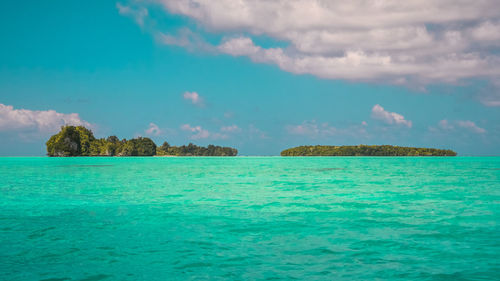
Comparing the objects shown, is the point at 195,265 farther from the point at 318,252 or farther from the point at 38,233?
the point at 38,233

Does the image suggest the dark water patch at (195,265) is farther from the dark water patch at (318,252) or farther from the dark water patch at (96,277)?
the dark water patch at (318,252)

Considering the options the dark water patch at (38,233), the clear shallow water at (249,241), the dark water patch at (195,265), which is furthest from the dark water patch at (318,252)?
the dark water patch at (38,233)

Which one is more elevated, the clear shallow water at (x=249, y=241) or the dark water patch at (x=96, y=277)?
the clear shallow water at (x=249, y=241)

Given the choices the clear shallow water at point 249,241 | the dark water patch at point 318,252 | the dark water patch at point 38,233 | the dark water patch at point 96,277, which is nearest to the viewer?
the dark water patch at point 96,277

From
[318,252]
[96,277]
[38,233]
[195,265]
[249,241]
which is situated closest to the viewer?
[96,277]

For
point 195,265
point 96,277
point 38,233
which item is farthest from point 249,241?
point 38,233

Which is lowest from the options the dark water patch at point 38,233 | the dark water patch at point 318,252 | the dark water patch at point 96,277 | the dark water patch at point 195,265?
the dark water patch at point 96,277

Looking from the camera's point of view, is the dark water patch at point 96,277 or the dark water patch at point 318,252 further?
the dark water patch at point 318,252

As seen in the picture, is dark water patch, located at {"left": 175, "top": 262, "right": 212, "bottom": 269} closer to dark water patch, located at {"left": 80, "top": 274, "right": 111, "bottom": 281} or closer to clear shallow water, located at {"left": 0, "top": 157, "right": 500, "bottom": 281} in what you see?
clear shallow water, located at {"left": 0, "top": 157, "right": 500, "bottom": 281}

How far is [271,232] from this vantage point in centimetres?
1520

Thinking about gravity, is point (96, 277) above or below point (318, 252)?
below

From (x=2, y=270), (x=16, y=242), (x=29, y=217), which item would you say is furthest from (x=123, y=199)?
(x=2, y=270)

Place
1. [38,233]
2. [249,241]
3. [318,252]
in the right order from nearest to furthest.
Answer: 1. [318,252]
2. [249,241]
3. [38,233]

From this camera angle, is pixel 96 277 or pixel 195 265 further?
pixel 195 265
